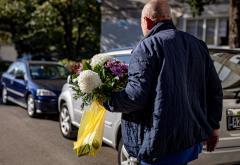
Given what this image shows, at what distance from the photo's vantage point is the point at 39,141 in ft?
25.2

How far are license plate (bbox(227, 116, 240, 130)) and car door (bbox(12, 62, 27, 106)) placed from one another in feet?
22.5

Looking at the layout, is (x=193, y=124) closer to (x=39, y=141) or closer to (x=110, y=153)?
(x=110, y=153)

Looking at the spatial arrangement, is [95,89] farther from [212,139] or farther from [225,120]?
[225,120]

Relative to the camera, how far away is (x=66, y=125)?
7941 millimetres

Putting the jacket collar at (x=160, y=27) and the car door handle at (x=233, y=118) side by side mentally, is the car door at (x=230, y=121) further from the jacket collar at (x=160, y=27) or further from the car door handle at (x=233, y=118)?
the jacket collar at (x=160, y=27)

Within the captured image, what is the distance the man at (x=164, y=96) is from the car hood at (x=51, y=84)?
7.27m

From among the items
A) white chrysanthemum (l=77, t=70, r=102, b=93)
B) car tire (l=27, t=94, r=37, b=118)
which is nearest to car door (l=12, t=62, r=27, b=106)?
car tire (l=27, t=94, r=37, b=118)

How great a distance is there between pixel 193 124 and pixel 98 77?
2.49 feet

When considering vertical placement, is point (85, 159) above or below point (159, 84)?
below

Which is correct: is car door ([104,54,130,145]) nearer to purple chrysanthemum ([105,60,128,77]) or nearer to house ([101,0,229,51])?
purple chrysanthemum ([105,60,128,77])

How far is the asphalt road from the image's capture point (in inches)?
251

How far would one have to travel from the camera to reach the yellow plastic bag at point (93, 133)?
10.8ft

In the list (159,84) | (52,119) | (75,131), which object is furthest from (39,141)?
(159,84)

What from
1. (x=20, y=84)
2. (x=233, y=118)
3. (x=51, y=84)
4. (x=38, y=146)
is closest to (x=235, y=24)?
(x=51, y=84)
